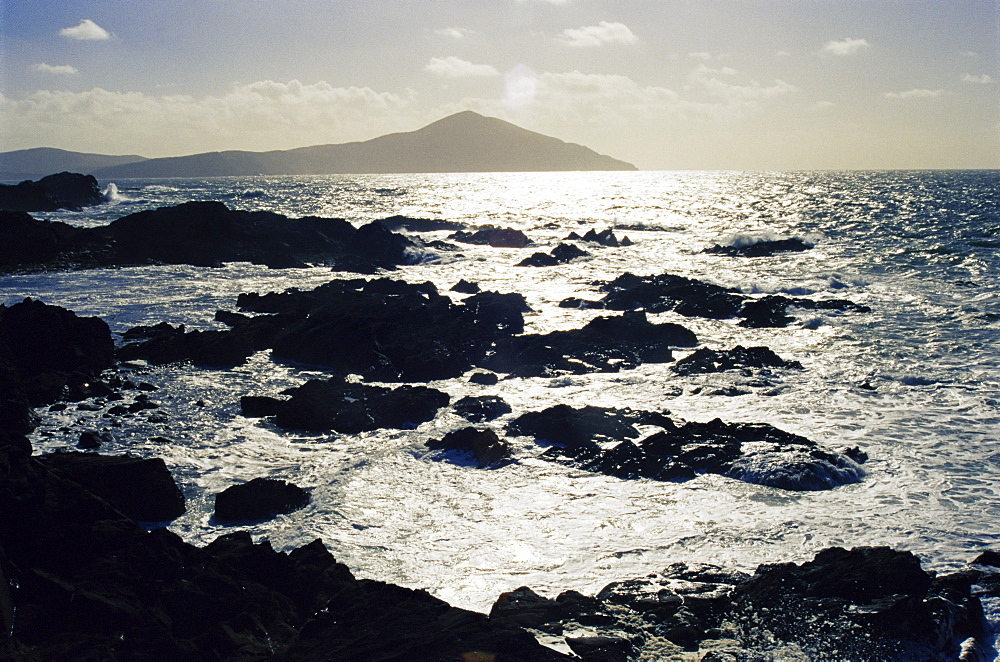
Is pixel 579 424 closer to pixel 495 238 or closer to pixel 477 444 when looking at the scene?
pixel 477 444

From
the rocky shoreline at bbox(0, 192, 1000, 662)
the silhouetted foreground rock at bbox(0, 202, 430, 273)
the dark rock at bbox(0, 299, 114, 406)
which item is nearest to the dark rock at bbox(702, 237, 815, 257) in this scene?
the silhouetted foreground rock at bbox(0, 202, 430, 273)

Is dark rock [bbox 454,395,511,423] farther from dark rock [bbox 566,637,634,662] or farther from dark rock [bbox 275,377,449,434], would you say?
dark rock [bbox 566,637,634,662]

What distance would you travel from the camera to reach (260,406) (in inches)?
701

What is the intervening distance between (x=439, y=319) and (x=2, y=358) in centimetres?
1340

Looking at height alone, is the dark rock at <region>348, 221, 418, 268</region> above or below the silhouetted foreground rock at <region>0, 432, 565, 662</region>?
above

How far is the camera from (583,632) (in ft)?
27.6

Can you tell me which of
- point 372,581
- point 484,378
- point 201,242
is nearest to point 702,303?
point 484,378

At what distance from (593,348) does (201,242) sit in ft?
103

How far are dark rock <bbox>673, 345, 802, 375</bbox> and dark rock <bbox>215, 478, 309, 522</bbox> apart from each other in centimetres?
1287

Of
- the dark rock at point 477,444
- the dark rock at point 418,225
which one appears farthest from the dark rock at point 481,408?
the dark rock at point 418,225

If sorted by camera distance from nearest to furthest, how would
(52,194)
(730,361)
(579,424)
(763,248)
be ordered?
(579,424)
(730,361)
(763,248)
(52,194)

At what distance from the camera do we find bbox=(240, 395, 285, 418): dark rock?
1770 cm

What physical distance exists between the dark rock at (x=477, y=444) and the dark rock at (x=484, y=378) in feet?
16.7

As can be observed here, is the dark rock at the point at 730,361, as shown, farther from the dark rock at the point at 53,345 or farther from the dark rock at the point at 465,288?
the dark rock at the point at 53,345
